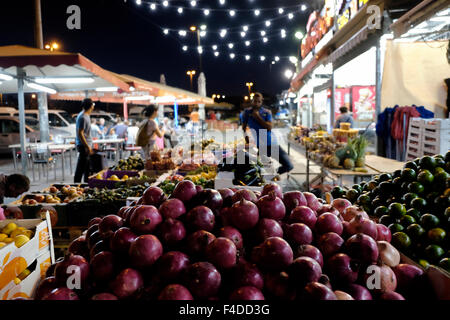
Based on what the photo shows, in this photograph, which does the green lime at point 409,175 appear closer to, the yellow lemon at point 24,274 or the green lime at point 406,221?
the green lime at point 406,221

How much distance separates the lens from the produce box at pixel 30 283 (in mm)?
2066

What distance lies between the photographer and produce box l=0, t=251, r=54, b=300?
2066mm

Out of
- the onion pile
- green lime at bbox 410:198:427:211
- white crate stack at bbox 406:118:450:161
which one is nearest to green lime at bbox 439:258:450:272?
the onion pile

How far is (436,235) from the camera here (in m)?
1.91

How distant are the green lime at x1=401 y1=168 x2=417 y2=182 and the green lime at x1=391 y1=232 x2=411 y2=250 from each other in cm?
83

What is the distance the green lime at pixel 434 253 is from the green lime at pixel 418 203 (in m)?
0.46

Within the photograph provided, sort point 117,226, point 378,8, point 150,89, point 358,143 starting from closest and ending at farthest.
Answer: point 117,226 → point 358,143 → point 378,8 → point 150,89

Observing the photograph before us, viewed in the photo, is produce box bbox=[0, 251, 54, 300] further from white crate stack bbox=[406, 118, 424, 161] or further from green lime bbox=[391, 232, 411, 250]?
white crate stack bbox=[406, 118, 424, 161]

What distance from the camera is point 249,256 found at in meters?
1.49

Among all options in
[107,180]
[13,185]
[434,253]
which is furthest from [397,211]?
[107,180]

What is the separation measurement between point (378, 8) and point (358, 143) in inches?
180
